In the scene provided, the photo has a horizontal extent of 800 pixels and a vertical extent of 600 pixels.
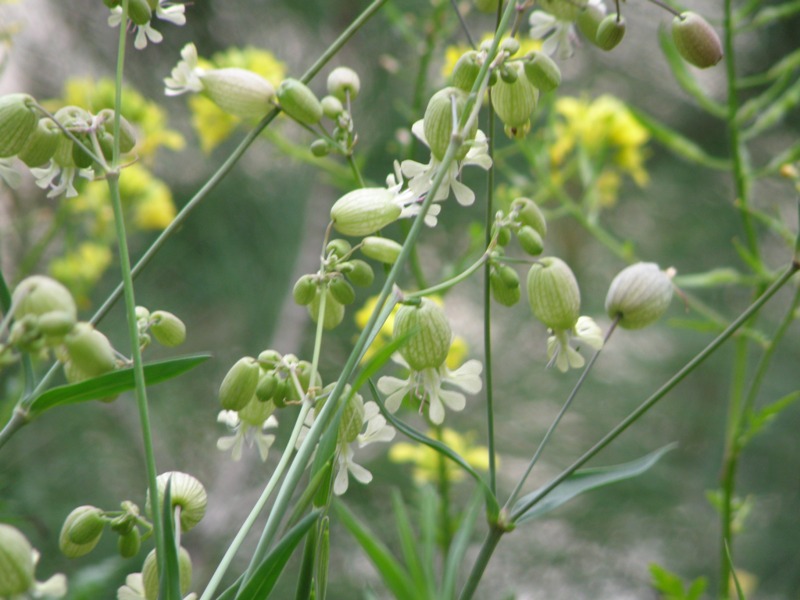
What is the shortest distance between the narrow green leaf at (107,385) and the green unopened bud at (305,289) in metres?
0.05

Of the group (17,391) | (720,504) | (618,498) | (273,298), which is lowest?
(618,498)

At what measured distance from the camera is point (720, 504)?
0.54 metres

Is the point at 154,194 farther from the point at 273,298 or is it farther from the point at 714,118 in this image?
the point at 714,118

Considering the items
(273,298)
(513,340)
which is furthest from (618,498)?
(273,298)

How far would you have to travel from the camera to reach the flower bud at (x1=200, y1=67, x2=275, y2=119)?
34cm

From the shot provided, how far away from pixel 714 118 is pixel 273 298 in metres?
0.79

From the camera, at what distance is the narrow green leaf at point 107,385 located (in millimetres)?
259

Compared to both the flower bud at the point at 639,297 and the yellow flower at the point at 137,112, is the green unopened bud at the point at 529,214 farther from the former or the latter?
the yellow flower at the point at 137,112

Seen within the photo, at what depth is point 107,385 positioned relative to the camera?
10.4 inches

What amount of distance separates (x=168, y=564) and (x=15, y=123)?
0.50 feet

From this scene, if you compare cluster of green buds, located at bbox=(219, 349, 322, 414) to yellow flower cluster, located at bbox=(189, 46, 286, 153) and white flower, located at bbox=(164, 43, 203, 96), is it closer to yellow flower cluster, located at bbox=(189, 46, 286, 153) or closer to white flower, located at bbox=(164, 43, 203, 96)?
white flower, located at bbox=(164, 43, 203, 96)

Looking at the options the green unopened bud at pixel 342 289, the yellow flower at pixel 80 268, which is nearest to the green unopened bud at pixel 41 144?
the green unopened bud at pixel 342 289

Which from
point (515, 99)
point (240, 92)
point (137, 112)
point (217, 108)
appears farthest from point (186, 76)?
point (137, 112)

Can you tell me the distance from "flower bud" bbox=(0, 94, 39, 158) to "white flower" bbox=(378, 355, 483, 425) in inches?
5.5
